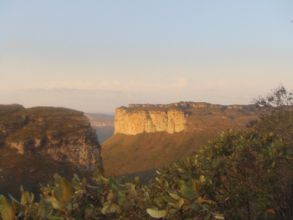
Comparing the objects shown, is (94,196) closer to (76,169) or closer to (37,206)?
(37,206)

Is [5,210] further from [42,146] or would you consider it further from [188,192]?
[42,146]

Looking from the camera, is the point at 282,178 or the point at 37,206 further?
the point at 282,178

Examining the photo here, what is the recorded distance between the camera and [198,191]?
8000 mm

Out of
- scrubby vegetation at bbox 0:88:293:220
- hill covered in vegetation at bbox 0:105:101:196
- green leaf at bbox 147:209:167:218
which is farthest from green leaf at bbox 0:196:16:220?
hill covered in vegetation at bbox 0:105:101:196

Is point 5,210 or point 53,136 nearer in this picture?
point 5,210

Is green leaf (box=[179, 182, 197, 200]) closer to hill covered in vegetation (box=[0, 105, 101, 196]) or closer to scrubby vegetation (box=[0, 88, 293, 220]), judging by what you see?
scrubby vegetation (box=[0, 88, 293, 220])

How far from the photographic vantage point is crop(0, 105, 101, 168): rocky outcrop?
9575cm

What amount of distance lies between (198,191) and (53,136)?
94717 millimetres

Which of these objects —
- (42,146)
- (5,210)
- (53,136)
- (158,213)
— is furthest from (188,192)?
(53,136)

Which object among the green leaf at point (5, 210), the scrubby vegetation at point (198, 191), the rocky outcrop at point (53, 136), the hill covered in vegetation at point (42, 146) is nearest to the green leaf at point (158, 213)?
the scrubby vegetation at point (198, 191)

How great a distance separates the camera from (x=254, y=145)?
2052cm

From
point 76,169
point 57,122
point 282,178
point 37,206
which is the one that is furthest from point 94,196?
point 57,122

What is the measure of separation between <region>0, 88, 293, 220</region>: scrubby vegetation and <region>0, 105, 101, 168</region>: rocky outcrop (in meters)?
69.4

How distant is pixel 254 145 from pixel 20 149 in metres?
78.7
